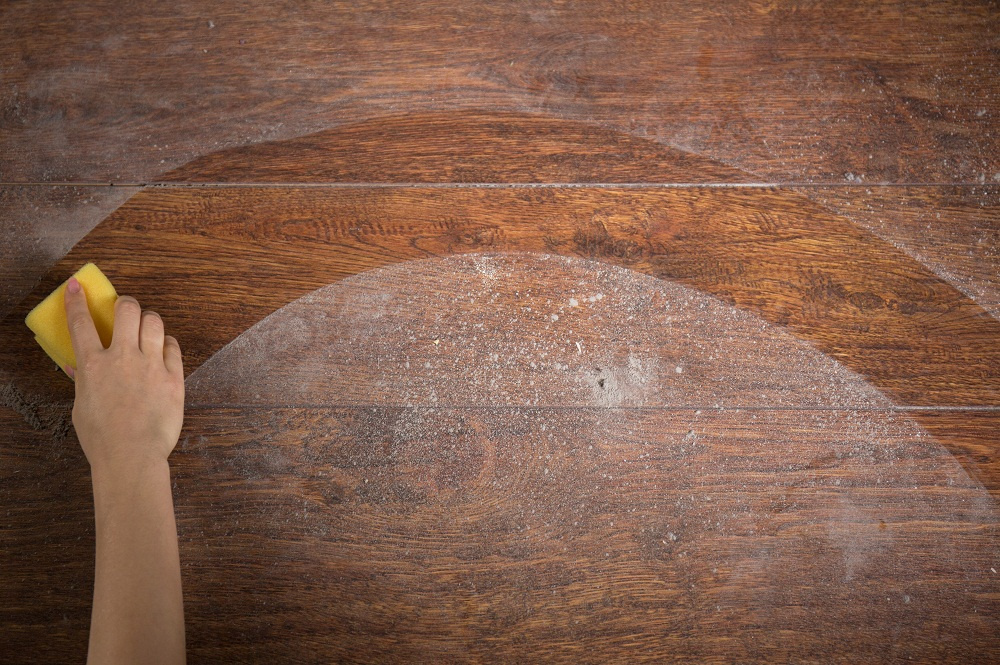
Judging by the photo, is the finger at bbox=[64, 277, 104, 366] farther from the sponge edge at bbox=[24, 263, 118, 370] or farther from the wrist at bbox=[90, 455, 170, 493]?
the wrist at bbox=[90, 455, 170, 493]

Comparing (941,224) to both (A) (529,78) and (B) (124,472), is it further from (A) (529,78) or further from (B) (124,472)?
(B) (124,472)

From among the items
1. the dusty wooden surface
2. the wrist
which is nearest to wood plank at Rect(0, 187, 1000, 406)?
the dusty wooden surface

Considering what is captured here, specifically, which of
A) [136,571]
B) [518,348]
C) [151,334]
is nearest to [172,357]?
[151,334]

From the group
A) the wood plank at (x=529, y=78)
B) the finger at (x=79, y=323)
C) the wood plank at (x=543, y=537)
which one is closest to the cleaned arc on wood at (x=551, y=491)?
the wood plank at (x=543, y=537)

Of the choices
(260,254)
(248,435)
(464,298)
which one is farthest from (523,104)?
(248,435)

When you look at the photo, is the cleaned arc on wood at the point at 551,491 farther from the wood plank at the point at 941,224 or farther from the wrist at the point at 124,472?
the wood plank at the point at 941,224

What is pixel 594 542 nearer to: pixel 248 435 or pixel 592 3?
pixel 248 435
